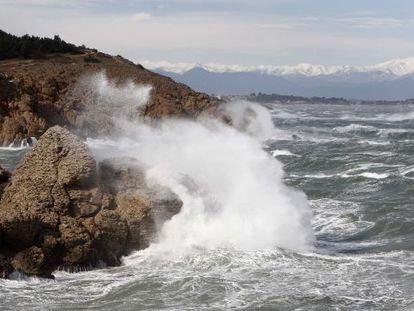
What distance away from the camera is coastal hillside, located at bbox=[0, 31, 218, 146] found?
128ft

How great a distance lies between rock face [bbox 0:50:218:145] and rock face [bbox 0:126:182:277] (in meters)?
23.2

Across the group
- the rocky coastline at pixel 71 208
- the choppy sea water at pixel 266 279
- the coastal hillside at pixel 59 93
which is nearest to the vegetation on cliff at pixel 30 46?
the coastal hillside at pixel 59 93

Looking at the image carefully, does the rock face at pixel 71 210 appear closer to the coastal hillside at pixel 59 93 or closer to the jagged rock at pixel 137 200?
the jagged rock at pixel 137 200

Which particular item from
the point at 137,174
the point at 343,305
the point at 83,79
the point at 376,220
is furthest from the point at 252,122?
the point at 343,305

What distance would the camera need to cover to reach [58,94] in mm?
44031

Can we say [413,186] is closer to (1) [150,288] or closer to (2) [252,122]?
(1) [150,288]

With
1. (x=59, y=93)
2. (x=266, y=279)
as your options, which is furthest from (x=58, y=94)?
(x=266, y=279)

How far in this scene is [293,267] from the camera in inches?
566

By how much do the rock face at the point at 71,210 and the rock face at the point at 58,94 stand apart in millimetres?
23167

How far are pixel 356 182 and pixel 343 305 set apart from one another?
1628 centimetres

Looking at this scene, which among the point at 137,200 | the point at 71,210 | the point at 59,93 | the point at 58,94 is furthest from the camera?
the point at 59,93

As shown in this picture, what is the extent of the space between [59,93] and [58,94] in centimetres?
21

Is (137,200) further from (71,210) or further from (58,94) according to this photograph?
(58,94)

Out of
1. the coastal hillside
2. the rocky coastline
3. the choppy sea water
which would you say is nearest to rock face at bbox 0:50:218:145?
the coastal hillside
